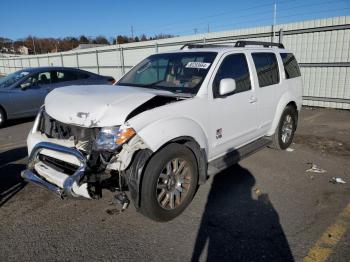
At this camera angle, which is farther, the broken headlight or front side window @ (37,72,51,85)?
front side window @ (37,72,51,85)

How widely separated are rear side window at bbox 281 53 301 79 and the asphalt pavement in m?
1.88

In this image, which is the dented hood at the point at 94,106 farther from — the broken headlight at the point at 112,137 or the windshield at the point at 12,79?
the windshield at the point at 12,79

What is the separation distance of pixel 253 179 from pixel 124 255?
2465 mm

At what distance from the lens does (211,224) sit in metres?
3.42

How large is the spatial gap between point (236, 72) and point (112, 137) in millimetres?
2253

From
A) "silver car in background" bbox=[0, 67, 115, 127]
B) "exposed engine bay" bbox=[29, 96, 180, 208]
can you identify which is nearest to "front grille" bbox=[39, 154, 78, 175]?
"exposed engine bay" bbox=[29, 96, 180, 208]

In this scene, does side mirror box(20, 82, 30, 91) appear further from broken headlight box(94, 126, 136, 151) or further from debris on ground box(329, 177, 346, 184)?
debris on ground box(329, 177, 346, 184)

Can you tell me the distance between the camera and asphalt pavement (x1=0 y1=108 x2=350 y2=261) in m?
2.94

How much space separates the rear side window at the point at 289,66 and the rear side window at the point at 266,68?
377 millimetres

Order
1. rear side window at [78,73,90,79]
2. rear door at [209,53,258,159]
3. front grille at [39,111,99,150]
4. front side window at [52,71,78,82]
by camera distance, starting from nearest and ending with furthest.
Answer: front grille at [39,111,99,150] → rear door at [209,53,258,159] → front side window at [52,71,78,82] → rear side window at [78,73,90,79]

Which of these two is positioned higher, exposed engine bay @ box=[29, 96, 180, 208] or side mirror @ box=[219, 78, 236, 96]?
side mirror @ box=[219, 78, 236, 96]

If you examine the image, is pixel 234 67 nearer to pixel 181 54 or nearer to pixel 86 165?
pixel 181 54

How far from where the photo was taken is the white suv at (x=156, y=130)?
3109 mm

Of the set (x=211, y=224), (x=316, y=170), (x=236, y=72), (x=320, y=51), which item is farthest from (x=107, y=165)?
(x=320, y=51)
